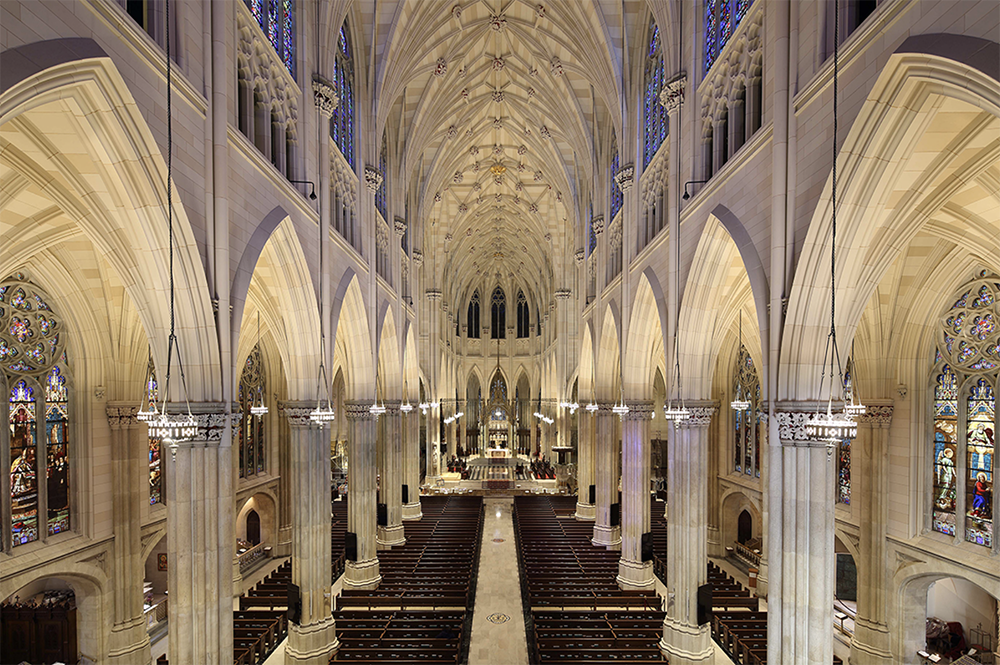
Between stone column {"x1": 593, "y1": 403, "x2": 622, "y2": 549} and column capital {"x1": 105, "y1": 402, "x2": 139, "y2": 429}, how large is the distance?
57.8 ft

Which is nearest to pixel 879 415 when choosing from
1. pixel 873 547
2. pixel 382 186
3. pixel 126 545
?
pixel 873 547

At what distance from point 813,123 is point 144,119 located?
915 centimetres

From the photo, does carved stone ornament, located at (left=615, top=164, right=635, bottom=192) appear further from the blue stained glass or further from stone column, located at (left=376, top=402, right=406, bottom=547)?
stone column, located at (left=376, top=402, right=406, bottom=547)

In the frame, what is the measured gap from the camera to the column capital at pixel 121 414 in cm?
1500

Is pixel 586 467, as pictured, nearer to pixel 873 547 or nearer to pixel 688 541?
pixel 688 541

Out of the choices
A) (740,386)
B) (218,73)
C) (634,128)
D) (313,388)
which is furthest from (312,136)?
(740,386)

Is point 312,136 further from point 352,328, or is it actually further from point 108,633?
point 108,633

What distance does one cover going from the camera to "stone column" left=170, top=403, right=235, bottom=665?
8.56 m

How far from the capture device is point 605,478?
1012 inches

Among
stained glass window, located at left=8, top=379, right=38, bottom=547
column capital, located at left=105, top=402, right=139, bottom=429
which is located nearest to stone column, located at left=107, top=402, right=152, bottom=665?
column capital, located at left=105, top=402, right=139, bottom=429

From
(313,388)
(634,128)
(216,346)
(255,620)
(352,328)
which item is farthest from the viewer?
(634,128)

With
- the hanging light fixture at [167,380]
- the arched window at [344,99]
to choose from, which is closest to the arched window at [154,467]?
the arched window at [344,99]

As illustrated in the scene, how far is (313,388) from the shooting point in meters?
13.9

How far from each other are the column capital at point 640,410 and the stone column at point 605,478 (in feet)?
18.2
